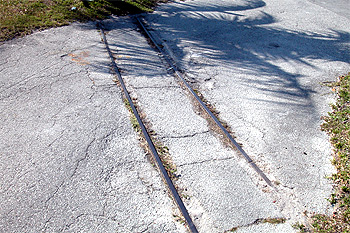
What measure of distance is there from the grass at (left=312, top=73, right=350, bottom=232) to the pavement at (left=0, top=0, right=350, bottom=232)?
13 centimetres

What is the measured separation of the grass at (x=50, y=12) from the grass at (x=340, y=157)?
262 inches

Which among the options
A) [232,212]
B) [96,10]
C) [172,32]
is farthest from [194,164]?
[96,10]

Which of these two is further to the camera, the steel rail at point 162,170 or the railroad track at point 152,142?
the railroad track at point 152,142

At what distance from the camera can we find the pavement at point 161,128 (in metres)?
3.53

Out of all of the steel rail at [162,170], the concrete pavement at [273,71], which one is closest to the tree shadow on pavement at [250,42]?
the concrete pavement at [273,71]

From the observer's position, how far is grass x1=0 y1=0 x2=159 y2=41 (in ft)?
26.8

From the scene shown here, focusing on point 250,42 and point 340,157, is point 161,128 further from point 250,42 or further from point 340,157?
point 250,42

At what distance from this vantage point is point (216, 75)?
6.48 m

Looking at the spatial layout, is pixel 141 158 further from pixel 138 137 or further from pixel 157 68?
pixel 157 68

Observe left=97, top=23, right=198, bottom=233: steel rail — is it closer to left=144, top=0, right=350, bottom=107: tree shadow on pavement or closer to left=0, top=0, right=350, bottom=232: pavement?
left=0, top=0, right=350, bottom=232: pavement

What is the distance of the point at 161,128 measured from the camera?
15.9 feet

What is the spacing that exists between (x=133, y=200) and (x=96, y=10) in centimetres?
764

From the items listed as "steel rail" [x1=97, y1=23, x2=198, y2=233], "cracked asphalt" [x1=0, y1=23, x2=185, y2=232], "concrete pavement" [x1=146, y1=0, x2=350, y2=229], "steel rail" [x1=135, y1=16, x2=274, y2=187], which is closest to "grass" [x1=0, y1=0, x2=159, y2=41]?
"concrete pavement" [x1=146, y1=0, x2=350, y2=229]

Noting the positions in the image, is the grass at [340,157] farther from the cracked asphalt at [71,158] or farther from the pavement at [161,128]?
the cracked asphalt at [71,158]
